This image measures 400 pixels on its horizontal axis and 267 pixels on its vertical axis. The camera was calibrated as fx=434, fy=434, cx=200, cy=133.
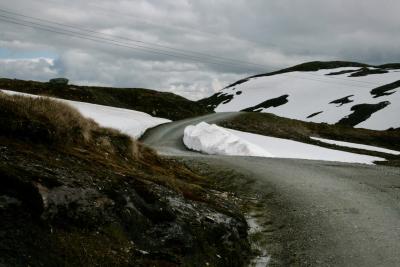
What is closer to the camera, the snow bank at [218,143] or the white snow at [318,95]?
A: the snow bank at [218,143]

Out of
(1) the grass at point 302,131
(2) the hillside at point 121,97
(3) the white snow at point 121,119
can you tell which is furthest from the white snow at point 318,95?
(3) the white snow at point 121,119

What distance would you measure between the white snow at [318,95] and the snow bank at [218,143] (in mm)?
59120

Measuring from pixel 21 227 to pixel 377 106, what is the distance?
101449 millimetres

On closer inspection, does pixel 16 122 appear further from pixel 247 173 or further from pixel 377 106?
pixel 377 106

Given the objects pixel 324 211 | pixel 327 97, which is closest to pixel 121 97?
pixel 324 211

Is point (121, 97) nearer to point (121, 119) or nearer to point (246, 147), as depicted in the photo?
point (121, 119)

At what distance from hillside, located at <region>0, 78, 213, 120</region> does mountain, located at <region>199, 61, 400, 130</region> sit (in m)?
38.6

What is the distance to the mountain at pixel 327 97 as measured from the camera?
316ft

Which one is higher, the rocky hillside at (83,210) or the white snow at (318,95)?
the white snow at (318,95)

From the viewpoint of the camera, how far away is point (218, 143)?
120 feet

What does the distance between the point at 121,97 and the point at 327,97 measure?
6565cm

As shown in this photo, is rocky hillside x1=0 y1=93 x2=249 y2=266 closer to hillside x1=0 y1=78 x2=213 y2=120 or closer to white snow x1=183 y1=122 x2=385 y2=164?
white snow x1=183 y1=122 x2=385 y2=164

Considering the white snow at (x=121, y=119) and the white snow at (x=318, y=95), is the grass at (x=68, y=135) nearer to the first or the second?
the white snow at (x=121, y=119)

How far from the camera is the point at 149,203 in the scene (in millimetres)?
9812
